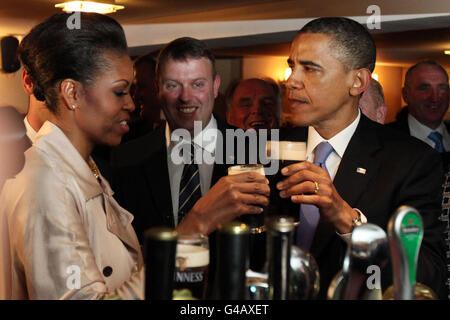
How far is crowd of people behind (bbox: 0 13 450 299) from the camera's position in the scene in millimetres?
1655

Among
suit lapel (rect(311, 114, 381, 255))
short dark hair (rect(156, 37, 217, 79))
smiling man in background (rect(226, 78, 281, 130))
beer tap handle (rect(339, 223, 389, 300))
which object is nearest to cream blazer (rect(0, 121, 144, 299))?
beer tap handle (rect(339, 223, 389, 300))

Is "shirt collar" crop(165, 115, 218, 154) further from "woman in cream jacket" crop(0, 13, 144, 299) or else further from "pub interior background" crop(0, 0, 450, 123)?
"pub interior background" crop(0, 0, 450, 123)

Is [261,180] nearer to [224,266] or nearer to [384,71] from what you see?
[224,266]

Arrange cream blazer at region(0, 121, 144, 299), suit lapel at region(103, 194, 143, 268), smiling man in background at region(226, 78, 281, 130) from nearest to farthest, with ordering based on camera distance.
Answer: cream blazer at region(0, 121, 144, 299) → suit lapel at region(103, 194, 143, 268) → smiling man in background at region(226, 78, 281, 130)

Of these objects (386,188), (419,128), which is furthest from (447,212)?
(419,128)

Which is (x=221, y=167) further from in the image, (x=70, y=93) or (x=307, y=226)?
(x=70, y=93)

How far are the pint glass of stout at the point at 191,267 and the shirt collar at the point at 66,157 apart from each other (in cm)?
51

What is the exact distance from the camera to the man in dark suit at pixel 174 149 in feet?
9.73

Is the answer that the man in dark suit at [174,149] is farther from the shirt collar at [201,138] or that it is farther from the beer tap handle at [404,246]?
the beer tap handle at [404,246]

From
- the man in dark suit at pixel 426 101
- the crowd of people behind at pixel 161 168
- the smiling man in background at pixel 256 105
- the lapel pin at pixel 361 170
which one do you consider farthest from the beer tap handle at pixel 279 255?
the man in dark suit at pixel 426 101

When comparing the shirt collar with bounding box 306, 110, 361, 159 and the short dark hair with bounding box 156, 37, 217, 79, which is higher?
the short dark hair with bounding box 156, 37, 217, 79

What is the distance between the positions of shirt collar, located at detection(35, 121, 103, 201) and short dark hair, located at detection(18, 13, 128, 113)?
11 cm

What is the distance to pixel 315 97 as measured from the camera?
98.9 inches

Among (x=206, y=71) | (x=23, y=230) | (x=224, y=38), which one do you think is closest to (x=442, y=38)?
(x=224, y=38)
